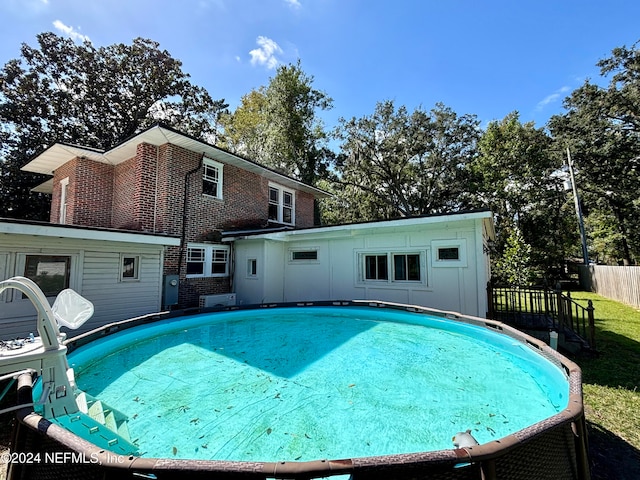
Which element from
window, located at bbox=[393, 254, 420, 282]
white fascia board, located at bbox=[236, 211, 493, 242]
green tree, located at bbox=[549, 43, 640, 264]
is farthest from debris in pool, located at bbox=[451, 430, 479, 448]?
green tree, located at bbox=[549, 43, 640, 264]

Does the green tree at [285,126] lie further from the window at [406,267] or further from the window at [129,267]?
the window at [406,267]

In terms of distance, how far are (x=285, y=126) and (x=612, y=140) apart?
78.7 ft

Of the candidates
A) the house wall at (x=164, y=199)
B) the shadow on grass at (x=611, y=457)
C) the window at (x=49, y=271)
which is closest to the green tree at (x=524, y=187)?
the house wall at (x=164, y=199)

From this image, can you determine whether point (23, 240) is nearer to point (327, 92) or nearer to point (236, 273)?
point (236, 273)

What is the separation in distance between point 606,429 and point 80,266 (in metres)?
11.0

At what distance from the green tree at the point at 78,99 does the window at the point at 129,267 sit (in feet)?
44.1

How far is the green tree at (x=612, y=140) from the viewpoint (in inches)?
Result: 776

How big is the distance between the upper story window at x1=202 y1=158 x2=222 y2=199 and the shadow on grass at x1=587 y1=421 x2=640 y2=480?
11665 mm

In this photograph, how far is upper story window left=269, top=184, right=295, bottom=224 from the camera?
47.2 ft

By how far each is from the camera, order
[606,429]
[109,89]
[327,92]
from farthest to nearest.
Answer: [327,92]
[109,89]
[606,429]

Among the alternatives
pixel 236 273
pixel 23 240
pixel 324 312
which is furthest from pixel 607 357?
pixel 23 240

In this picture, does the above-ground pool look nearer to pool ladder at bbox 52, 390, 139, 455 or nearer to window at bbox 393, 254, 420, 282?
pool ladder at bbox 52, 390, 139, 455

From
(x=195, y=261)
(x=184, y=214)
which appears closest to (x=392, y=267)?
(x=195, y=261)

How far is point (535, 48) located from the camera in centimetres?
1241
